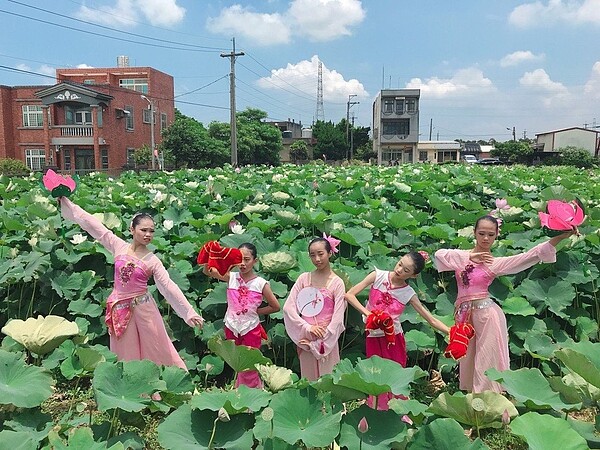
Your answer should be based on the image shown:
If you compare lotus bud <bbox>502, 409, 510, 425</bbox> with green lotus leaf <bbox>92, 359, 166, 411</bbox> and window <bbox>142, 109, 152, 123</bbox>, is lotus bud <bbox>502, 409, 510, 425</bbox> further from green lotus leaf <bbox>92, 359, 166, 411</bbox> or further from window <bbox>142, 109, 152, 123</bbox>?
window <bbox>142, 109, 152, 123</bbox>

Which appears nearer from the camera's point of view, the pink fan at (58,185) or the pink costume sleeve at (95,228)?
the pink costume sleeve at (95,228)

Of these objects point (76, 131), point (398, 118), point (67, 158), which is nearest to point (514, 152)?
point (398, 118)

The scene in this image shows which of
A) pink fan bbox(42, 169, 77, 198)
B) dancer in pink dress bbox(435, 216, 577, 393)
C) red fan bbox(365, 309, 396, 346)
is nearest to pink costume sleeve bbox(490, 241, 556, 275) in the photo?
dancer in pink dress bbox(435, 216, 577, 393)

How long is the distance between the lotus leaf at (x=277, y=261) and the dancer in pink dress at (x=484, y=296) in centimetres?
103

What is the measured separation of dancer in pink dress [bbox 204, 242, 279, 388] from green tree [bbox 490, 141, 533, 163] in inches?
1669

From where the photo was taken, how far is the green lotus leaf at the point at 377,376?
5.68 ft

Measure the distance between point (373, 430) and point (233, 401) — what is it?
45 cm

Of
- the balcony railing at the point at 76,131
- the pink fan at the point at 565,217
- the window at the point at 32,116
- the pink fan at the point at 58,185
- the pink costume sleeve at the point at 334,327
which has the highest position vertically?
the window at the point at 32,116

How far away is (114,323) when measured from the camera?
3170mm

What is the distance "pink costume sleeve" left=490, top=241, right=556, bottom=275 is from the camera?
299 cm

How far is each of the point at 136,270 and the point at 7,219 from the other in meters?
2.15

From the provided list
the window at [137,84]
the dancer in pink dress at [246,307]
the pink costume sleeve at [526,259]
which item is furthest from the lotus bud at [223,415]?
the window at [137,84]

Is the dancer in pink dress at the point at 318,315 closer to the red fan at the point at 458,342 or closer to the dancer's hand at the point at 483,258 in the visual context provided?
the red fan at the point at 458,342

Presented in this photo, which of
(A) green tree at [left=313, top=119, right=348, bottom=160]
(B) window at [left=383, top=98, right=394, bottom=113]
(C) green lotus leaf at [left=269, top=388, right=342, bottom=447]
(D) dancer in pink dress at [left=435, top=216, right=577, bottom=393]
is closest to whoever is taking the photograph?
(C) green lotus leaf at [left=269, top=388, right=342, bottom=447]
